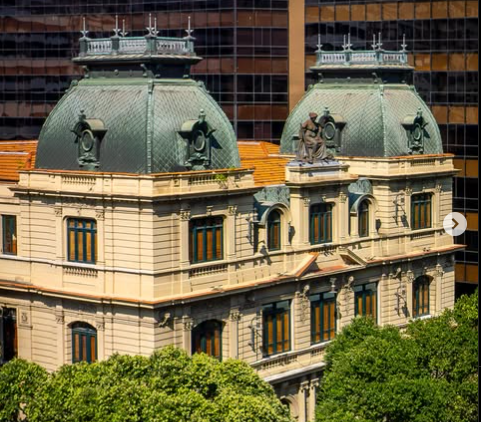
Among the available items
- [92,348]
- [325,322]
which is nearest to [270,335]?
[325,322]

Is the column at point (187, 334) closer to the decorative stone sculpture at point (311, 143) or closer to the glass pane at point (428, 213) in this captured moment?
the decorative stone sculpture at point (311, 143)

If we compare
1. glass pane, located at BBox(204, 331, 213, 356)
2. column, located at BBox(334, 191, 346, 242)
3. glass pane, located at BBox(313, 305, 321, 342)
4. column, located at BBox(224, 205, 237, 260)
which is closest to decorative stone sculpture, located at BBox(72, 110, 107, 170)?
column, located at BBox(224, 205, 237, 260)

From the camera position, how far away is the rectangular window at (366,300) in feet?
341

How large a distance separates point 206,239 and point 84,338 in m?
9.05

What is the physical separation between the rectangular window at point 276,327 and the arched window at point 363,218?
970 cm

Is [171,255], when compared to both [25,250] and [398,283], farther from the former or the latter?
[398,283]

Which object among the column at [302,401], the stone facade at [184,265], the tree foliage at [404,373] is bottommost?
the column at [302,401]

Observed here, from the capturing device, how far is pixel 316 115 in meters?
101

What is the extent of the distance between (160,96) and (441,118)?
38.9 metres

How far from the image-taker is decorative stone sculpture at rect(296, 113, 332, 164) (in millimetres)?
99500

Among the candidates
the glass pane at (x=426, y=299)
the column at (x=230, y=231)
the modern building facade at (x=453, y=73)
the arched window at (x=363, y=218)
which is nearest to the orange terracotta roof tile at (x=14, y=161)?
the column at (x=230, y=231)

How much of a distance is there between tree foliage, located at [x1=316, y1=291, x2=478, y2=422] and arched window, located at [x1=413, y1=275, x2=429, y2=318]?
1177cm

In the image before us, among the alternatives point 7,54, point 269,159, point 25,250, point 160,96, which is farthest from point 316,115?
point 7,54

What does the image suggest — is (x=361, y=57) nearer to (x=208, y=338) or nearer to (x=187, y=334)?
(x=208, y=338)
